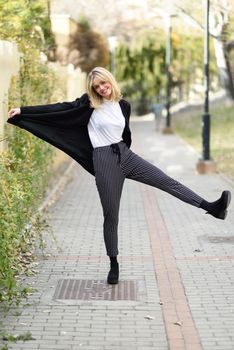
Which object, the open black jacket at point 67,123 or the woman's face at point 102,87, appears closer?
the woman's face at point 102,87

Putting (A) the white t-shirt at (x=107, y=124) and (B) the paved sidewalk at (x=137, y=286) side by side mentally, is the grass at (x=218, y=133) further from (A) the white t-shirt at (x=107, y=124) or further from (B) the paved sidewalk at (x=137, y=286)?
(A) the white t-shirt at (x=107, y=124)

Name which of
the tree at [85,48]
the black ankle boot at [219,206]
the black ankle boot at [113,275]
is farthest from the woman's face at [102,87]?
the tree at [85,48]

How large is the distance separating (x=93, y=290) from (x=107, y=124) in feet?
4.82

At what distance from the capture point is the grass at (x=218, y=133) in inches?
711

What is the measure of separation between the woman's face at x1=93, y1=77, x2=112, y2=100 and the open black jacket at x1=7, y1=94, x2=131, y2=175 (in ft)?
0.62

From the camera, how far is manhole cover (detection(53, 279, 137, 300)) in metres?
6.44

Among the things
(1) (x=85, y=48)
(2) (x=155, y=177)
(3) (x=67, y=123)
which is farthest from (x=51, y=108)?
(1) (x=85, y=48)

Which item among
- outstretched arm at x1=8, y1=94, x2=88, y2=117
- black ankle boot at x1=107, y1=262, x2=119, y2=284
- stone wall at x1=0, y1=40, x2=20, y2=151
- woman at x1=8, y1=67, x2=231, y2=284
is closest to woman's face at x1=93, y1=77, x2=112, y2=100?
woman at x1=8, y1=67, x2=231, y2=284

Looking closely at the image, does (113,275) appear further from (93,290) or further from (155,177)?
(155,177)

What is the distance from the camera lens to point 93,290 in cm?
665

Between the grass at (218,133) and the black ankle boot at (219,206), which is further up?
the black ankle boot at (219,206)

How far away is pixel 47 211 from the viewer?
1104 cm

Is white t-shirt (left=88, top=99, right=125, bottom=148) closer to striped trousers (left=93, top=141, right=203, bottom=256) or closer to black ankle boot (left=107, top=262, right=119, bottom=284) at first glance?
striped trousers (left=93, top=141, right=203, bottom=256)

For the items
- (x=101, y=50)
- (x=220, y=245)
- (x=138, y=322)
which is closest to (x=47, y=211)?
(x=220, y=245)
